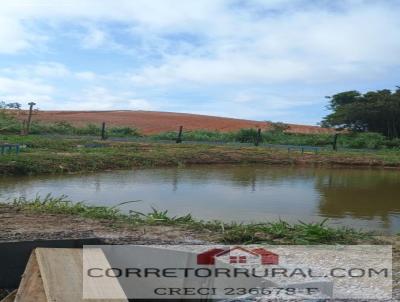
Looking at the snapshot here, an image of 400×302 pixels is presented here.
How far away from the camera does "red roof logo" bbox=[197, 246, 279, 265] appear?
4.23 meters

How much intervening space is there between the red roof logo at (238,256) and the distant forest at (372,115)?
2895 cm

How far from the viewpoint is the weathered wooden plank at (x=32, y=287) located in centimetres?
337

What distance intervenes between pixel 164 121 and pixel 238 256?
1568 inches

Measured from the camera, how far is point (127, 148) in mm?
19891

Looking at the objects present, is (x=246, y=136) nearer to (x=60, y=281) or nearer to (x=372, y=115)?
(x=372, y=115)

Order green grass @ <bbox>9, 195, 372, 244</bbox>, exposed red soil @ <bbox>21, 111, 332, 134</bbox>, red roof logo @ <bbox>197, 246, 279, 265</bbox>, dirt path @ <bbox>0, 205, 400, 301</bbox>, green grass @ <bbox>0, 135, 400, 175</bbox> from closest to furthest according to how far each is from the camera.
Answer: red roof logo @ <bbox>197, 246, 279, 265</bbox> → dirt path @ <bbox>0, 205, 400, 301</bbox> → green grass @ <bbox>9, 195, 372, 244</bbox> → green grass @ <bbox>0, 135, 400, 175</bbox> → exposed red soil @ <bbox>21, 111, 332, 134</bbox>

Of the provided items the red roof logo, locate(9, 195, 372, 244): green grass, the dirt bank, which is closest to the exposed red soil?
locate(9, 195, 372, 244): green grass

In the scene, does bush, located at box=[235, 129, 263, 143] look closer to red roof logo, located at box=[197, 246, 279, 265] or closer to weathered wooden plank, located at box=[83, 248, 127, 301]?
red roof logo, located at box=[197, 246, 279, 265]

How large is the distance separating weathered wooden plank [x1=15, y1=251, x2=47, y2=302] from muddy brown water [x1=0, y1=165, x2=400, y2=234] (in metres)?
4.41

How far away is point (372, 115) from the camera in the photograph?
106ft

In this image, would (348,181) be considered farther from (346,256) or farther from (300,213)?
(346,256)

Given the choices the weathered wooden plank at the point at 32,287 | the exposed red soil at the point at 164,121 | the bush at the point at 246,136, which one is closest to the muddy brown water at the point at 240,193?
the weathered wooden plank at the point at 32,287

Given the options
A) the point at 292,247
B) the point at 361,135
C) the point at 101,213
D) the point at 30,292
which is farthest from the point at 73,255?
the point at 361,135

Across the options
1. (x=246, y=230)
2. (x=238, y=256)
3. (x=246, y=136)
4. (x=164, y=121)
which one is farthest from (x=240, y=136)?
(x=238, y=256)
